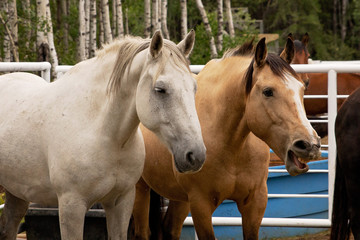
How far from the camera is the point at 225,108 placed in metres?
3.61

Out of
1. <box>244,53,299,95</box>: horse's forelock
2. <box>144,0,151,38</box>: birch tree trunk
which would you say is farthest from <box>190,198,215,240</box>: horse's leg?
<box>144,0,151,38</box>: birch tree trunk

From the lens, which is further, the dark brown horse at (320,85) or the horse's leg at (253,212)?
the dark brown horse at (320,85)

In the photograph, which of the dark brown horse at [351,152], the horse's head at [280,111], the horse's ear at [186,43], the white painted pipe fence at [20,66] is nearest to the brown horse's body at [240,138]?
the horse's head at [280,111]

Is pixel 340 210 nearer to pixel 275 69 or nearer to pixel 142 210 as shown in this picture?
pixel 275 69

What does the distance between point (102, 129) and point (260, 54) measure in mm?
974

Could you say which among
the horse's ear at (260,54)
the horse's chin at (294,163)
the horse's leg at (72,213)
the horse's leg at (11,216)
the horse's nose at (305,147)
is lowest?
the horse's leg at (11,216)

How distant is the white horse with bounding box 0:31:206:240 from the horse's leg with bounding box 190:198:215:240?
1.82 feet

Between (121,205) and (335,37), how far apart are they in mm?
28842

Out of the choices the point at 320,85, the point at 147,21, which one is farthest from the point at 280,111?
the point at 147,21

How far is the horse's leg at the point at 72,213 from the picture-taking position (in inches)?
118

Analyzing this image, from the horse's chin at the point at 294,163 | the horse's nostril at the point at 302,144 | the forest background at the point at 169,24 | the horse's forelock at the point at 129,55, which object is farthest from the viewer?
the forest background at the point at 169,24

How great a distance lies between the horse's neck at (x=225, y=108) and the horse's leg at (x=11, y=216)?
1.22 meters

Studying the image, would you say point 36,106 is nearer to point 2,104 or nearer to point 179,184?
point 2,104

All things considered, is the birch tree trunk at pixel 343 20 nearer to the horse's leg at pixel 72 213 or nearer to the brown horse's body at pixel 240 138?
the brown horse's body at pixel 240 138
